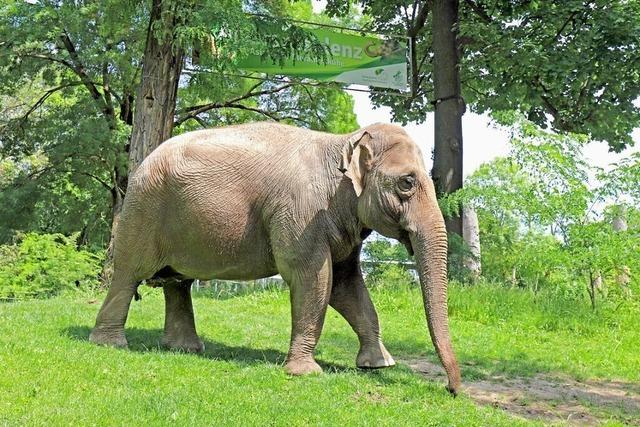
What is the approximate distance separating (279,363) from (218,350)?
3.69 ft

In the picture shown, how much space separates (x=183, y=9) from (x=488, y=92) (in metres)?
12.1

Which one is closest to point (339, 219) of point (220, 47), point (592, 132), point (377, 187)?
point (377, 187)

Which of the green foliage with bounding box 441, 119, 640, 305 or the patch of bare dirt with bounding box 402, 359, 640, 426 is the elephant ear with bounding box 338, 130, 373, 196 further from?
the green foliage with bounding box 441, 119, 640, 305

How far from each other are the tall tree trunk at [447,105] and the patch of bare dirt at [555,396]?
7925 millimetres

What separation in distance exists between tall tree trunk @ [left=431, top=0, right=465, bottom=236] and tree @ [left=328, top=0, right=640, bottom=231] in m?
0.02

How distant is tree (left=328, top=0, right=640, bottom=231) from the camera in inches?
626

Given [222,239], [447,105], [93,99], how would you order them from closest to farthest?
[222,239] → [447,105] → [93,99]

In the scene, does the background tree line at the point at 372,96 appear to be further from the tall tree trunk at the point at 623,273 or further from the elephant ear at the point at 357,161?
the elephant ear at the point at 357,161

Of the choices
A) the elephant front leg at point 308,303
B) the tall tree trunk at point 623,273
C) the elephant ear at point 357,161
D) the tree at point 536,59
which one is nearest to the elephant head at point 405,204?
the elephant ear at point 357,161

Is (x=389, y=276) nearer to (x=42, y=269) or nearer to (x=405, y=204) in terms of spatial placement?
(x=42, y=269)

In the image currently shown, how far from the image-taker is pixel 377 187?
7.11 meters

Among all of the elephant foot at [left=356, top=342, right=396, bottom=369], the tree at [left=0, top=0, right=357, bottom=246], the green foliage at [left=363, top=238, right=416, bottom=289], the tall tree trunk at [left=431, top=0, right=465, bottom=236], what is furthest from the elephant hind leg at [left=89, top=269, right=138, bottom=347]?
the tall tree trunk at [left=431, top=0, right=465, bottom=236]

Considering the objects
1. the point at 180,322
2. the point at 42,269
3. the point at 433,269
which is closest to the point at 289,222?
the point at 433,269

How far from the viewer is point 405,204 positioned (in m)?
6.99
